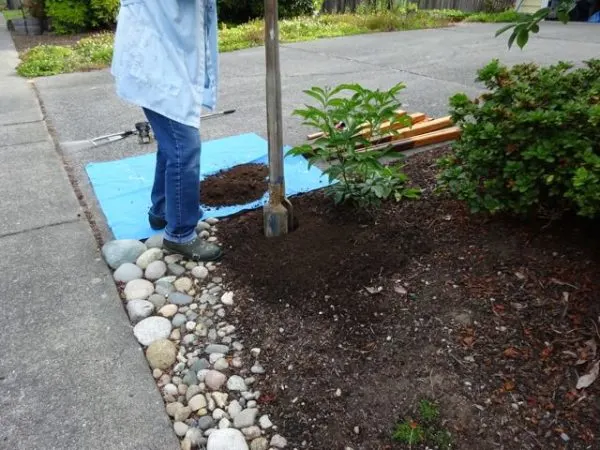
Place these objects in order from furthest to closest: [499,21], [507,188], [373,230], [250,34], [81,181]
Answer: [499,21]
[250,34]
[81,181]
[373,230]
[507,188]

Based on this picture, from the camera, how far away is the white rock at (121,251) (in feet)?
8.85

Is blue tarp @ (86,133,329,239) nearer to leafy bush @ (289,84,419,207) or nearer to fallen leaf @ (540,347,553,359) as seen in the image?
leafy bush @ (289,84,419,207)

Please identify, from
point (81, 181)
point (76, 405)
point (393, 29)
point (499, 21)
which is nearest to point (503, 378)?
point (76, 405)

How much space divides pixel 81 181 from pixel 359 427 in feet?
9.66

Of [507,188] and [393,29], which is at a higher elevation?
[507,188]

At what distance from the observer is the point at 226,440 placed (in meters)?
1.71

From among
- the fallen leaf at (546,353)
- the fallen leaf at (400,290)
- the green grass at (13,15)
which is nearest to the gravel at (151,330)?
the fallen leaf at (400,290)

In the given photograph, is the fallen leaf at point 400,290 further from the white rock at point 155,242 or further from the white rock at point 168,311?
the white rock at point 155,242

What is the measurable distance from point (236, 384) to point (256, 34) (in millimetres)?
9097

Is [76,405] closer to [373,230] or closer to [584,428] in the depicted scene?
[373,230]

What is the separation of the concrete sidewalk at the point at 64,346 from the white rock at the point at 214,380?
191mm

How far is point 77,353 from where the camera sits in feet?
6.91

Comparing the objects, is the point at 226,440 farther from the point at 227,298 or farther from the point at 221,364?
the point at 227,298

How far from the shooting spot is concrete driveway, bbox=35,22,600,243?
15.7ft
